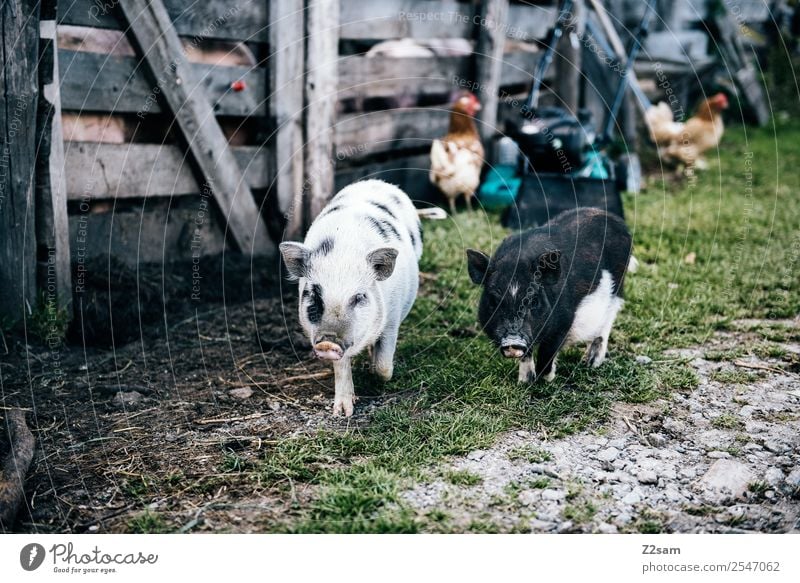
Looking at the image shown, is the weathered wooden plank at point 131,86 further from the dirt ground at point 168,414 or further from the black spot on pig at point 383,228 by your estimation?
the black spot on pig at point 383,228

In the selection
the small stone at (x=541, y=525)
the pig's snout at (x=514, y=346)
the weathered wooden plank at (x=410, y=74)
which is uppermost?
the weathered wooden plank at (x=410, y=74)

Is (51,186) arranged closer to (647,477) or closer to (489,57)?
(647,477)

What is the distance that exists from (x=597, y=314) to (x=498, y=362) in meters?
0.63

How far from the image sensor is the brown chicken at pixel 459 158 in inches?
289

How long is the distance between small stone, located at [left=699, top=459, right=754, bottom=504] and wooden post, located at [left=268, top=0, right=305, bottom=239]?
149 inches

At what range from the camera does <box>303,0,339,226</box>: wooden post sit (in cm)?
612

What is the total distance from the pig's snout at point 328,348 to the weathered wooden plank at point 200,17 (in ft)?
8.92

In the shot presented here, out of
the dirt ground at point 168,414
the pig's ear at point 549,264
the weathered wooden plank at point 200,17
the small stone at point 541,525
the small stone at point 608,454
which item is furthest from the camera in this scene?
the weathered wooden plank at point 200,17

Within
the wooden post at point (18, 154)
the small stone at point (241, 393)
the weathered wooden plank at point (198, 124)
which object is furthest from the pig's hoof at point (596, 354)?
the wooden post at point (18, 154)

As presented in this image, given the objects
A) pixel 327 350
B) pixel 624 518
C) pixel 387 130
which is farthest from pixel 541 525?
pixel 387 130

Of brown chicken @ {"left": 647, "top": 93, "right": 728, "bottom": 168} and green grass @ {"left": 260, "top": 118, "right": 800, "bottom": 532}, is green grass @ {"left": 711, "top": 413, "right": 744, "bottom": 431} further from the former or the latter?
brown chicken @ {"left": 647, "top": 93, "right": 728, "bottom": 168}

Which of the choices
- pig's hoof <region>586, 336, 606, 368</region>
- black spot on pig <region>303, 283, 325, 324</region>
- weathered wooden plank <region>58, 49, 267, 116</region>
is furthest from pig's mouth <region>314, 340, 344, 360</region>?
weathered wooden plank <region>58, 49, 267, 116</region>

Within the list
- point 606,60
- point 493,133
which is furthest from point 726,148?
point 493,133

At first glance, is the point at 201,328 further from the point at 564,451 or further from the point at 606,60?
the point at 606,60
